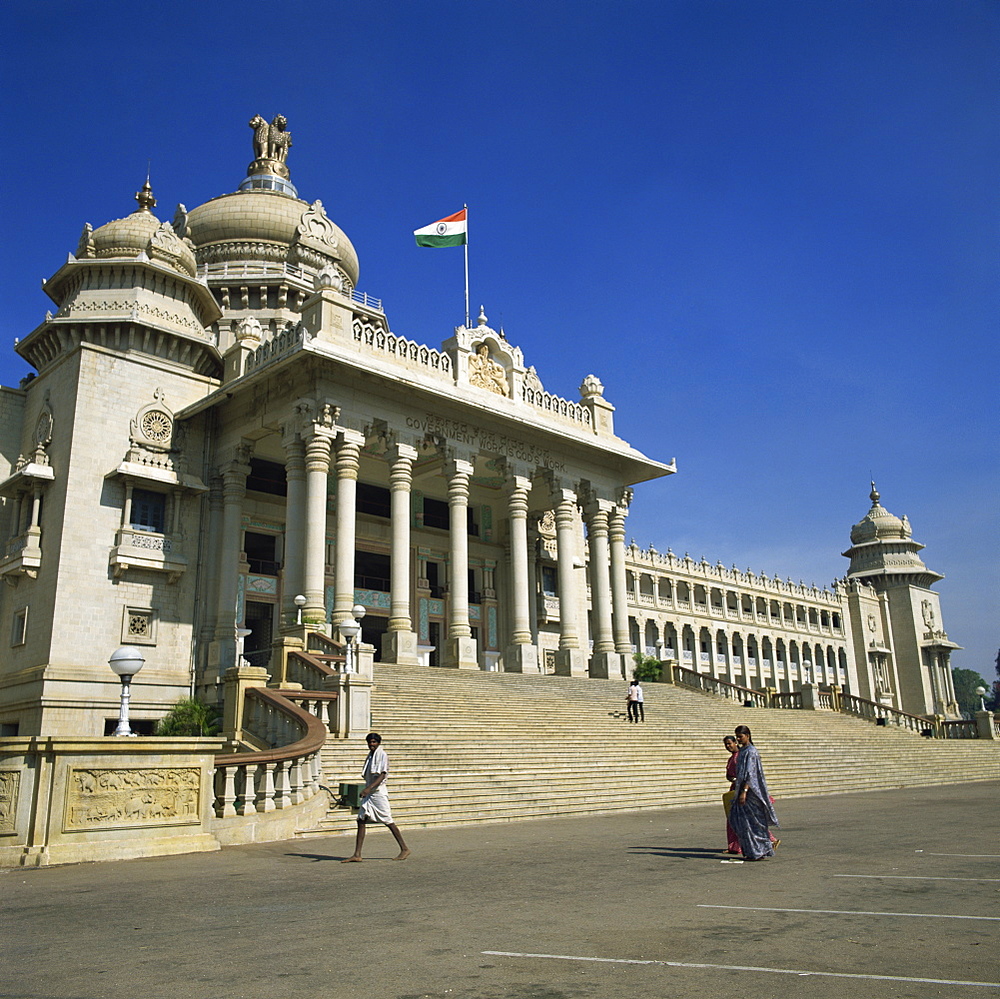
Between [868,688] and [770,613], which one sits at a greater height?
[770,613]

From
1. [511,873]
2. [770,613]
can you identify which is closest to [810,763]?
[511,873]

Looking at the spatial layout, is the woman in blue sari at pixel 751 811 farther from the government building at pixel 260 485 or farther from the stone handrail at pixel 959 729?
the stone handrail at pixel 959 729

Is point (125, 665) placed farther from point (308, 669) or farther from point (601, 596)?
point (601, 596)

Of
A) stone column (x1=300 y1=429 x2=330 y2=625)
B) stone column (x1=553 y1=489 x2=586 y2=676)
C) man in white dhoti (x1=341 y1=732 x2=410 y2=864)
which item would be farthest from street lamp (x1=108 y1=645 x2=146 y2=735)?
stone column (x1=553 y1=489 x2=586 y2=676)

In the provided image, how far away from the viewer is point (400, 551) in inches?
1171

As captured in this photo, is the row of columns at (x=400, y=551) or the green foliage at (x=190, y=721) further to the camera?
the row of columns at (x=400, y=551)

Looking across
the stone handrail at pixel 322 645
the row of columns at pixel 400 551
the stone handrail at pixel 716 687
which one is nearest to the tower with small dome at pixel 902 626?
the stone handrail at pixel 716 687

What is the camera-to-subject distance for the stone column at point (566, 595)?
111 feet

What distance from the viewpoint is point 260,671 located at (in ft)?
66.2

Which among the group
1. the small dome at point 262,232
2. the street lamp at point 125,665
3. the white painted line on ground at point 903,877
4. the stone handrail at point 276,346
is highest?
the small dome at point 262,232

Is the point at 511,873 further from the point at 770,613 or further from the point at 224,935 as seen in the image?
the point at 770,613

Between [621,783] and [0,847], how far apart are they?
12.7m

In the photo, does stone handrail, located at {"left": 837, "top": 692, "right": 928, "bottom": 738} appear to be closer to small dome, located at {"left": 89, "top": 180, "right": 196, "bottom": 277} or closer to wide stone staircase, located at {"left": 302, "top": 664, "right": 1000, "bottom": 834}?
wide stone staircase, located at {"left": 302, "top": 664, "right": 1000, "bottom": 834}

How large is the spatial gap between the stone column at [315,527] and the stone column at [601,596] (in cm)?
1189
